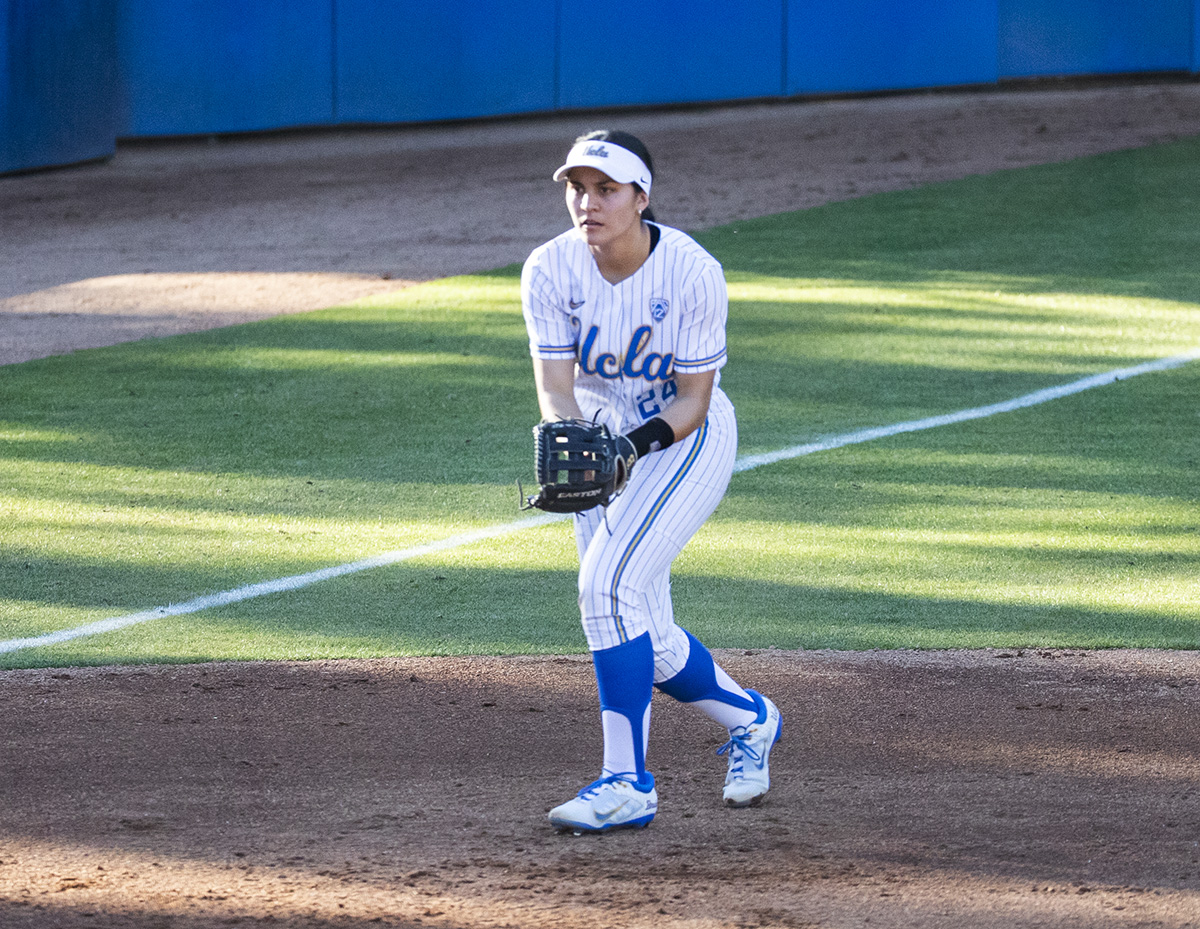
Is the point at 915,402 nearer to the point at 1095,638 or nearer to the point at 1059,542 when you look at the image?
the point at 1059,542

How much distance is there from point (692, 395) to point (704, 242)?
948 cm

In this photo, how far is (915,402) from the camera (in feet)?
29.7

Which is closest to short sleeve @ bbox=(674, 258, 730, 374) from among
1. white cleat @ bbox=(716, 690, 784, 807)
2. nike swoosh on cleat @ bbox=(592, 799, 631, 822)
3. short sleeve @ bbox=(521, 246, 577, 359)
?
short sleeve @ bbox=(521, 246, 577, 359)

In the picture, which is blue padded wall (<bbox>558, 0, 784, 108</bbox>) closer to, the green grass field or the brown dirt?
the green grass field

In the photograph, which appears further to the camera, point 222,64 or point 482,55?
point 482,55

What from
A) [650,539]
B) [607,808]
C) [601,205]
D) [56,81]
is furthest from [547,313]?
[56,81]

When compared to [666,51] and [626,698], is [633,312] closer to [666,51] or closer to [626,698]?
[626,698]

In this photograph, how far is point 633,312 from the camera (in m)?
4.06

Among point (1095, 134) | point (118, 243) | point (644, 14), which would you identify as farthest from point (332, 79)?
point (1095, 134)

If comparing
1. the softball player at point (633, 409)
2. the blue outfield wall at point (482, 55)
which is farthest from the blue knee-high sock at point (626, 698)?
the blue outfield wall at point (482, 55)

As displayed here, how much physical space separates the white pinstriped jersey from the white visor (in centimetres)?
22

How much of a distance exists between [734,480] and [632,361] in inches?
146

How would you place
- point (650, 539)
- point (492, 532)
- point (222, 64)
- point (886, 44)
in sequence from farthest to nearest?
point (886, 44), point (222, 64), point (492, 532), point (650, 539)

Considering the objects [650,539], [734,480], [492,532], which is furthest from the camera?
[734,480]
